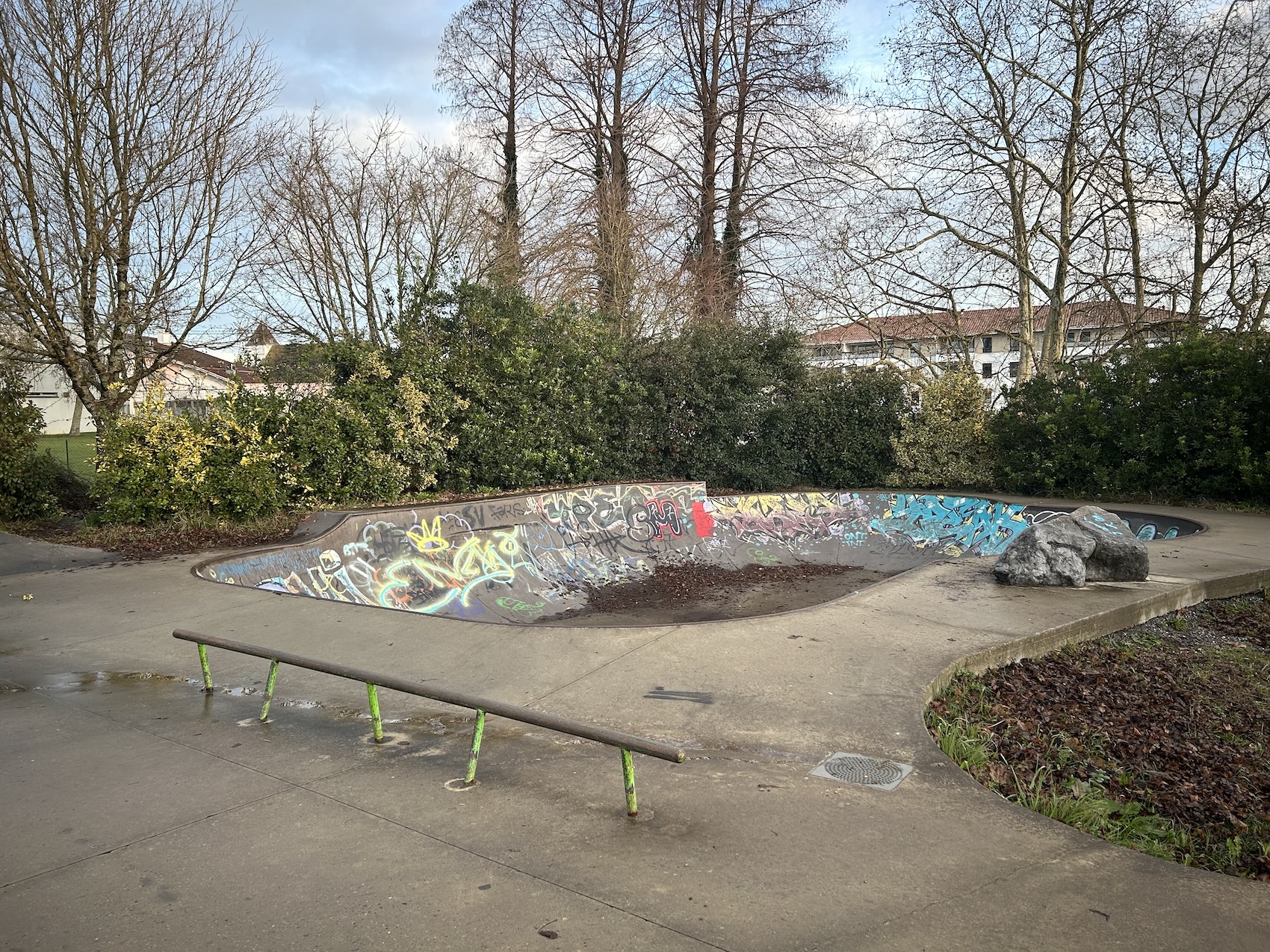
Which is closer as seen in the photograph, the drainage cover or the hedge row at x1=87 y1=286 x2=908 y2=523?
the drainage cover

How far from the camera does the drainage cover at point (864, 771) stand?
12.5 feet

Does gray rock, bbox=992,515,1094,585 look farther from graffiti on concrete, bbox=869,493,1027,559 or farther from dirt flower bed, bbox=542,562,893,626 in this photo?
graffiti on concrete, bbox=869,493,1027,559

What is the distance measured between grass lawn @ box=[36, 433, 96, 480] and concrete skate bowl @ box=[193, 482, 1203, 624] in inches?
159

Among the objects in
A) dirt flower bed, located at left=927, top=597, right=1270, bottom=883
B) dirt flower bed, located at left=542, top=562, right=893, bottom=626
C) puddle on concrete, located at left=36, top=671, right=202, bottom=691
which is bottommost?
dirt flower bed, located at left=542, top=562, right=893, bottom=626

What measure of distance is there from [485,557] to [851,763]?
7477 mm

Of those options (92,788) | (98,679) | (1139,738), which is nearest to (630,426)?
(98,679)

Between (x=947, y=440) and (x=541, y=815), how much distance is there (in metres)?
14.9

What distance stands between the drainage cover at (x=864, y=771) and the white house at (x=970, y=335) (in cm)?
1481

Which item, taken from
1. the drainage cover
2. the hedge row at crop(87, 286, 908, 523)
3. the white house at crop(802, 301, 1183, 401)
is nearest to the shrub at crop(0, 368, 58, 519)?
the hedge row at crop(87, 286, 908, 523)

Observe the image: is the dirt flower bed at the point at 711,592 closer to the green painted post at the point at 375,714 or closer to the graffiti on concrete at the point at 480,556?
the graffiti on concrete at the point at 480,556

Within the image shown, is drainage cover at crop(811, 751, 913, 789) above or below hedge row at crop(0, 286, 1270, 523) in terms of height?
below

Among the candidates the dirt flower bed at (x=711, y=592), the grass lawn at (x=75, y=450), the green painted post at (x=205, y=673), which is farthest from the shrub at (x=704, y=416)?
the green painted post at (x=205, y=673)

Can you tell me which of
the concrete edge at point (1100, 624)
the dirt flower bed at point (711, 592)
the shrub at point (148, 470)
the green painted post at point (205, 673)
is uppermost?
the shrub at point (148, 470)

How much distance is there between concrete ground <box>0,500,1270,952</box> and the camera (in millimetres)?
2715
